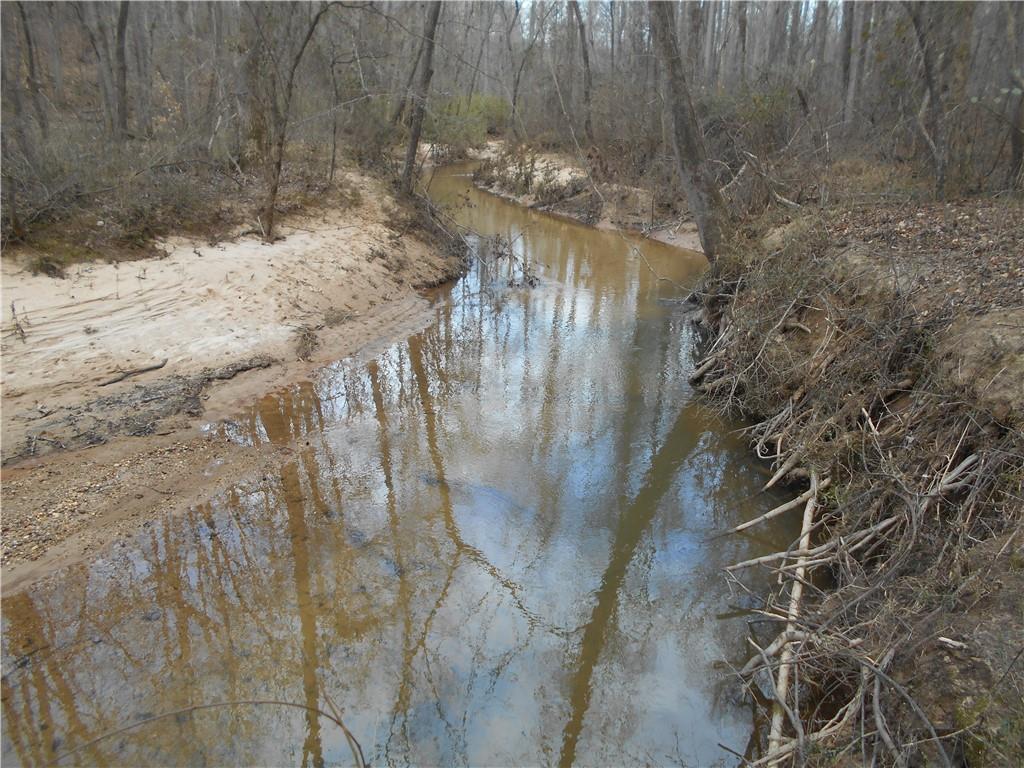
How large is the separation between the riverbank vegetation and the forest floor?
0.82m

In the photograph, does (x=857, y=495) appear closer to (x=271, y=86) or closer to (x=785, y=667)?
(x=785, y=667)

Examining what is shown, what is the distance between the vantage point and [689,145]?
9609mm

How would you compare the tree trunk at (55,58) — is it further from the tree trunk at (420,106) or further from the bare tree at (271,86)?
the tree trunk at (420,106)

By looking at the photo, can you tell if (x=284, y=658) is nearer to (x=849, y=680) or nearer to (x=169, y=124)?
(x=849, y=680)

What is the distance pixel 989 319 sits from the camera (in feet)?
17.0

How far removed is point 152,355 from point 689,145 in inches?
307

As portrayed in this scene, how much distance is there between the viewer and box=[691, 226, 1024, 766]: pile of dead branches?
132 inches

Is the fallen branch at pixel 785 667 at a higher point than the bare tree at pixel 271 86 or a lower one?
lower

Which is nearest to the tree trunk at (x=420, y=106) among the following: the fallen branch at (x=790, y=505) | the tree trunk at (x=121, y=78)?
the tree trunk at (x=121, y=78)

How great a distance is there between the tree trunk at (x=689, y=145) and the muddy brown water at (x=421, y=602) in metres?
3.29

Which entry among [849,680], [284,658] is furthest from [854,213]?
[284,658]

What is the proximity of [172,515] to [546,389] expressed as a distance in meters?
4.43

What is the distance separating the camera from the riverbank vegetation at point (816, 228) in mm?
3561

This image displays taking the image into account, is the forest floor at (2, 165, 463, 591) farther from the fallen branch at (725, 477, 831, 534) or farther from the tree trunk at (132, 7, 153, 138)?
the tree trunk at (132, 7, 153, 138)
